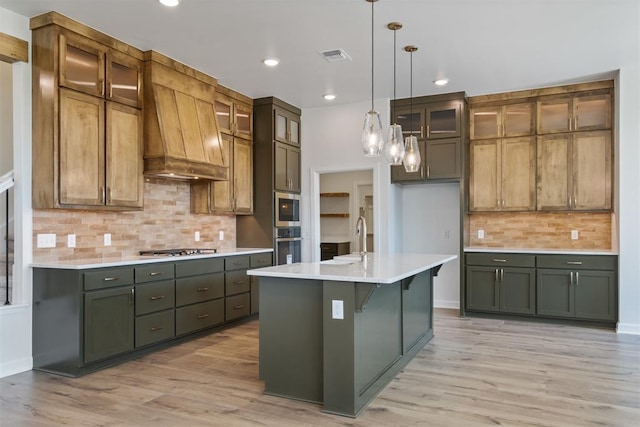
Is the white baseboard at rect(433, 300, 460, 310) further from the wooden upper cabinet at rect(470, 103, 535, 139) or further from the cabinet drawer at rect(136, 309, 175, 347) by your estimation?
the cabinet drawer at rect(136, 309, 175, 347)

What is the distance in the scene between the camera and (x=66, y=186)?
12.2ft

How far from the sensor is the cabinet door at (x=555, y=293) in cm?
532

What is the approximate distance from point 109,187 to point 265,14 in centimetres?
204

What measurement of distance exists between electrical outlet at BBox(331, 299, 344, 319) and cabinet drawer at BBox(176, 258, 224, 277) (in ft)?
6.97

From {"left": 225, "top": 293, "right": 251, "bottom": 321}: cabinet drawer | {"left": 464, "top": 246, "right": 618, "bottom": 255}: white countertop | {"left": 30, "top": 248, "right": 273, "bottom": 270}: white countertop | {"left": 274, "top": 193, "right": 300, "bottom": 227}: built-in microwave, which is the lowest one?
{"left": 225, "top": 293, "right": 251, "bottom": 321}: cabinet drawer

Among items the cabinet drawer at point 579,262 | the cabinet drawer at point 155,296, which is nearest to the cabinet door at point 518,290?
the cabinet drawer at point 579,262

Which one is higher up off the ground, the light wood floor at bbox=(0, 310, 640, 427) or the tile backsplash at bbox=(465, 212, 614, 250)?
the tile backsplash at bbox=(465, 212, 614, 250)

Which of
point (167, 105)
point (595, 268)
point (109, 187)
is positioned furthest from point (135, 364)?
point (595, 268)

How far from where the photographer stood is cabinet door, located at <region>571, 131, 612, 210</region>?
5402mm

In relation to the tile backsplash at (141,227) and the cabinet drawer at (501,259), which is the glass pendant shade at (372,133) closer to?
the tile backsplash at (141,227)

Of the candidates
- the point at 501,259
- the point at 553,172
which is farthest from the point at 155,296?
the point at 553,172

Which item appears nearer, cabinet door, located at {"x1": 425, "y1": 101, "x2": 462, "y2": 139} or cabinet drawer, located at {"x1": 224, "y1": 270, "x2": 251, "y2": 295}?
cabinet drawer, located at {"x1": 224, "y1": 270, "x2": 251, "y2": 295}

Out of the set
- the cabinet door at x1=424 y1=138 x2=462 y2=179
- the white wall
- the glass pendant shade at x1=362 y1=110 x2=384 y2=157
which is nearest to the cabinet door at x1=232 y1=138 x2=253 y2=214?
the cabinet door at x1=424 y1=138 x2=462 y2=179

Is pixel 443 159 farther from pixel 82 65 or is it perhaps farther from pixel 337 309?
pixel 82 65
